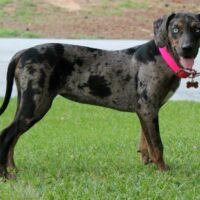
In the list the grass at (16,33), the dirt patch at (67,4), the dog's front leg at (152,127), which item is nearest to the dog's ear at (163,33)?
the dog's front leg at (152,127)

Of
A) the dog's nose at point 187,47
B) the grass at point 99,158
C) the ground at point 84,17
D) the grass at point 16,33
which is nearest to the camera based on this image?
the grass at point 99,158

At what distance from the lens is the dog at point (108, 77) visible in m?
6.37

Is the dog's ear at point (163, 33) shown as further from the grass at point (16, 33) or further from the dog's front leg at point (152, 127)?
the grass at point (16, 33)

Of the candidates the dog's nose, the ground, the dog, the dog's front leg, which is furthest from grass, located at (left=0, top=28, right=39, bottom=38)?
the dog's nose

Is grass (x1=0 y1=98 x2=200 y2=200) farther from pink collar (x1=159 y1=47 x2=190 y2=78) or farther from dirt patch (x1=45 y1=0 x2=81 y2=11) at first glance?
dirt patch (x1=45 y1=0 x2=81 y2=11)

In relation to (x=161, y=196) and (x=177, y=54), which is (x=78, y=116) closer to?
(x=177, y=54)

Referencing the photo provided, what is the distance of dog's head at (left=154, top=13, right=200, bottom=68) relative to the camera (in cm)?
624

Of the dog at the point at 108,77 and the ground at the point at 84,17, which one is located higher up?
the dog at the point at 108,77

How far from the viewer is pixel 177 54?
637cm

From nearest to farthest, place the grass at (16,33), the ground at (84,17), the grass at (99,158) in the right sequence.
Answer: the grass at (99,158) < the grass at (16,33) < the ground at (84,17)

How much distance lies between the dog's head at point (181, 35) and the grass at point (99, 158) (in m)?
1.09

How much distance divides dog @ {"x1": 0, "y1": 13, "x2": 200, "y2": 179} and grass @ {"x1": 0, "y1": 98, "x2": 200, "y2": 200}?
35 cm

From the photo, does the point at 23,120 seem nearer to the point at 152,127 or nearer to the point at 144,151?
the point at 152,127

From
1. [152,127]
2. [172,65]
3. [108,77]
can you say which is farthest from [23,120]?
[172,65]
